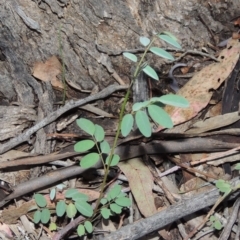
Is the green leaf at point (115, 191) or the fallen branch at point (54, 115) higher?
the fallen branch at point (54, 115)

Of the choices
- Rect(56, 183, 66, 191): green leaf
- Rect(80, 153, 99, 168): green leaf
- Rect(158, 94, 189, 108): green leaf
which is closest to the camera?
Rect(158, 94, 189, 108): green leaf

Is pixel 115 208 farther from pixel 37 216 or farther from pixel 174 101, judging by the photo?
pixel 174 101

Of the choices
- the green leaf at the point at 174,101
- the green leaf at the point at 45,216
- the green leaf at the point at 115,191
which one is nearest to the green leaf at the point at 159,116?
the green leaf at the point at 174,101

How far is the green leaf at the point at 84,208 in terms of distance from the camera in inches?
77.2

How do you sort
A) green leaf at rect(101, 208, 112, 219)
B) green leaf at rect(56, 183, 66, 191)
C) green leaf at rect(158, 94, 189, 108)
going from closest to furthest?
green leaf at rect(158, 94, 189, 108), green leaf at rect(101, 208, 112, 219), green leaf at rect(56, 183, 66, 191)

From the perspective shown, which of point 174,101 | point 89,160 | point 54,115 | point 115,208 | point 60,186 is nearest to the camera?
point 174,101

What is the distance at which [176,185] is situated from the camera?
2121 millimetres

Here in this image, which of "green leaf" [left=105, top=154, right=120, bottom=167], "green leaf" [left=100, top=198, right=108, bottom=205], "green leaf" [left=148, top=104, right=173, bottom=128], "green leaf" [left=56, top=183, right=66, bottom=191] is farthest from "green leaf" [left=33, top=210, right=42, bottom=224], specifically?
"green leaf" [left=148, top=104, right=173, bottom=128]

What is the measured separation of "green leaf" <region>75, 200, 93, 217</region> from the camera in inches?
77.2

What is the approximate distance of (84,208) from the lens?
6.44 ft

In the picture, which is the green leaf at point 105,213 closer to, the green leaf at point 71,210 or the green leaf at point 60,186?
the green leaf at point 71,210

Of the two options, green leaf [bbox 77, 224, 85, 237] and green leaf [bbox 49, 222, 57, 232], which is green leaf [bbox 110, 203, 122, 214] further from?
green leaf [bbox 49, 222, 57, 232]

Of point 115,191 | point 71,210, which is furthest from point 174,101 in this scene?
point 71,210

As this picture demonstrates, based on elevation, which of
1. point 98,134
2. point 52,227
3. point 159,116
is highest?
point 159,116
